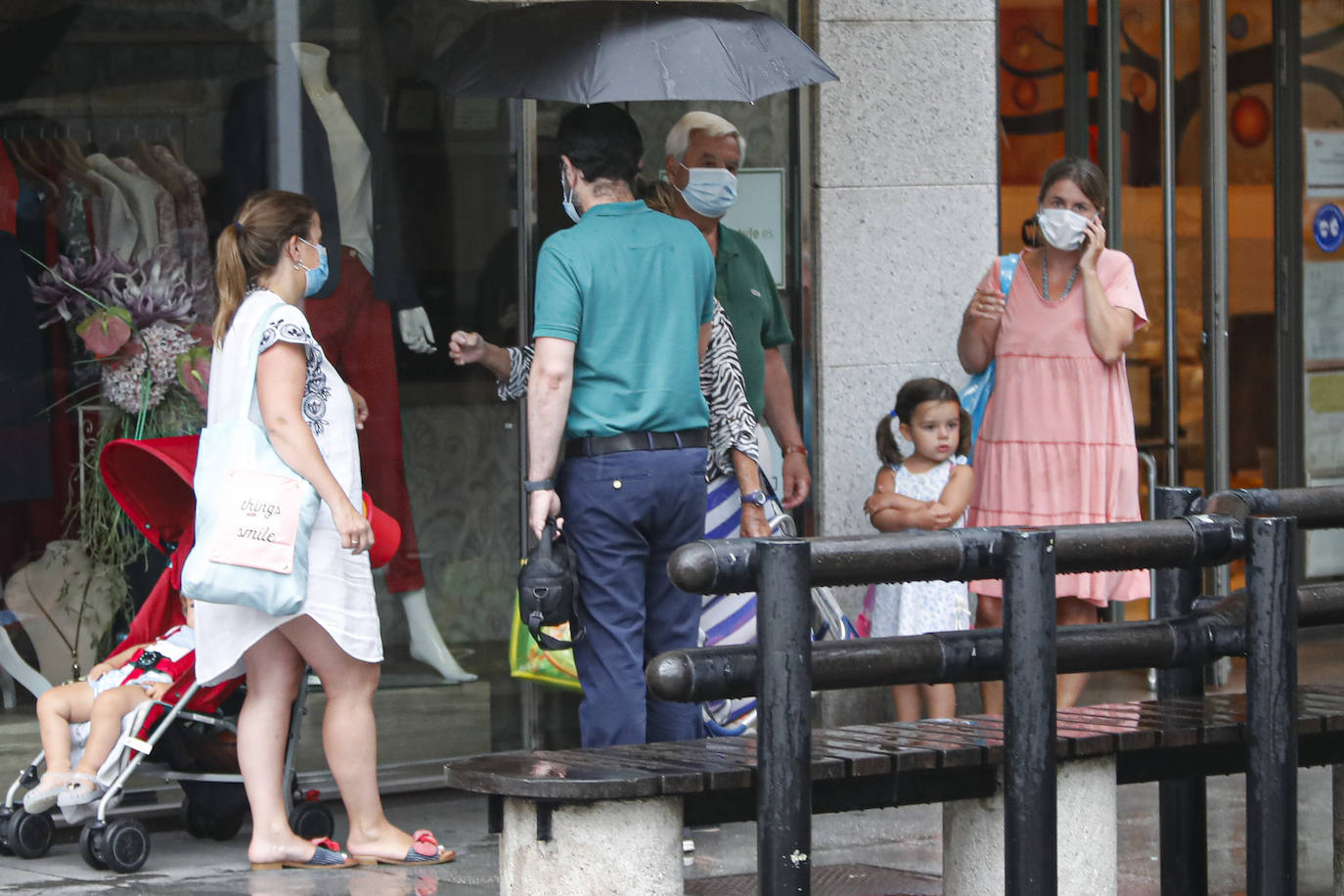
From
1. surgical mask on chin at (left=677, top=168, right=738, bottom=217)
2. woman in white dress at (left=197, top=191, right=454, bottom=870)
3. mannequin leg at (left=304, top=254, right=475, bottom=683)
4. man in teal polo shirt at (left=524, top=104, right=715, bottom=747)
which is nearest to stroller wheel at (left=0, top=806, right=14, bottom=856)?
woman in white dress at (left=197, top=191, right=454, bottom=870)

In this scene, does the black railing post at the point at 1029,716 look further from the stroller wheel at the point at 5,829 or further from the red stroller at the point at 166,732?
the stroller wheel at the point at 5,829

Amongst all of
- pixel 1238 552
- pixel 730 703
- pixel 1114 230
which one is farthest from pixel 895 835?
pixel 1114 230

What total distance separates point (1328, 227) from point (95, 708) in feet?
22.4

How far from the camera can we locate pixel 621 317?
5.36 m

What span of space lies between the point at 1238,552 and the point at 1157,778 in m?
0.57

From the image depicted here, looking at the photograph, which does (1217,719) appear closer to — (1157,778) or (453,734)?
(1157,778)

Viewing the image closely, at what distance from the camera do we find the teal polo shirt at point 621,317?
533cm

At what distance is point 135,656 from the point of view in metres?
5.95

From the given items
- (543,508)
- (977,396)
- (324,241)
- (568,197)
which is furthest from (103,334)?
(977,396)

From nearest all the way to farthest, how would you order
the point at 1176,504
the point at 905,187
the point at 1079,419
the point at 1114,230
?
the point at 1176,504
the point at 1079,419
the point at 905,187
the point at 1114,230

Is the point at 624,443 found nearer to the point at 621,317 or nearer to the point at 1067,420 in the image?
the point at 621,317

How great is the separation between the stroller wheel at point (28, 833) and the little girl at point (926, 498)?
271cm

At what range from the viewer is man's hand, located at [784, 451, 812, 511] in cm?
659

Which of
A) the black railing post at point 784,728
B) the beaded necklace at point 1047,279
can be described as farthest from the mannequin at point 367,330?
the black railing post at point 784,728
